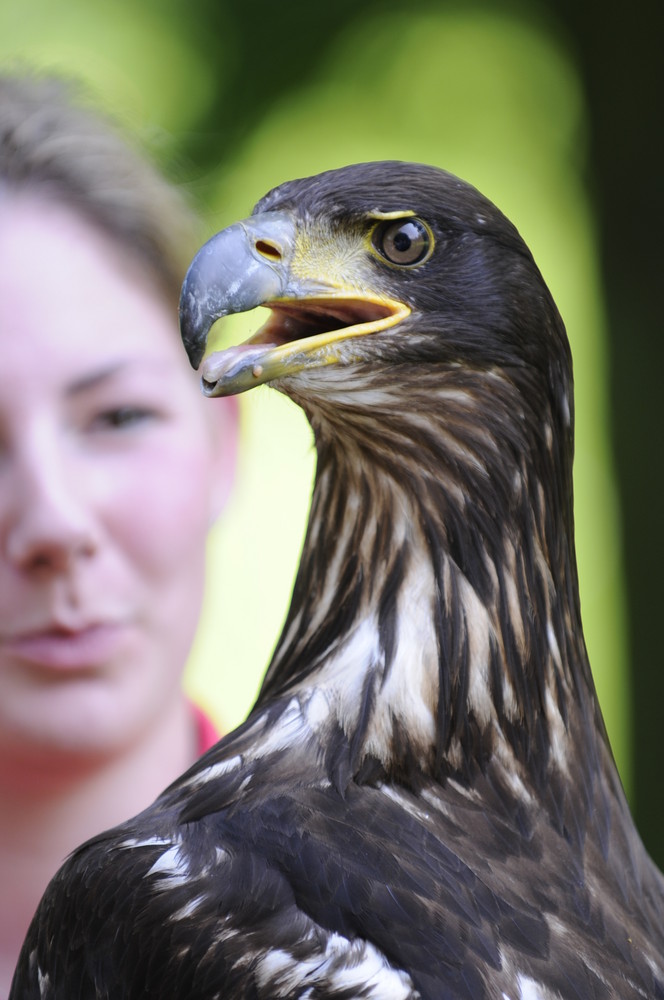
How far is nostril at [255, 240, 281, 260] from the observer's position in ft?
4.15

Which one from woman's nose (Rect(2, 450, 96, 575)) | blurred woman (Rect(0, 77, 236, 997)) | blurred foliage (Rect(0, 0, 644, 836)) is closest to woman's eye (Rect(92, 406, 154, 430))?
blurred woman (Rect(0, 77, 236, 997))

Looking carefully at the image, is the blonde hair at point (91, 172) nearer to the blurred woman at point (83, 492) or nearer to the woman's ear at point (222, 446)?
the blurred woman at point (83, 492)

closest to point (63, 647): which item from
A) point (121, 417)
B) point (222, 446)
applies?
point (121, 417)

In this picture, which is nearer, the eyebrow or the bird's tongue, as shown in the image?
the bird's tongue

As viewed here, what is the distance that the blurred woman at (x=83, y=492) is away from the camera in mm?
1942

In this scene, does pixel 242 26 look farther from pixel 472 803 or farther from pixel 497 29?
pixel 472 803

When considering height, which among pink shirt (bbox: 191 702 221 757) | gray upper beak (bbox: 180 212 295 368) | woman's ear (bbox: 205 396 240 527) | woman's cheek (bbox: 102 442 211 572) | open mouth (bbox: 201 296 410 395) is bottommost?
pink shirt (bbox: 191 702 221 757)

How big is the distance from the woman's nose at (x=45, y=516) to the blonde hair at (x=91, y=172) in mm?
460

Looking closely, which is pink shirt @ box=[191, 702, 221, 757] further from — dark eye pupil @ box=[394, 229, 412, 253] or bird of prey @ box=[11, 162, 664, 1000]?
dark eye pupil @ box=[394, 229, 412, 253]

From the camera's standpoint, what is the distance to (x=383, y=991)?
106cm

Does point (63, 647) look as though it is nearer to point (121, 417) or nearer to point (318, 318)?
point (121, 417)

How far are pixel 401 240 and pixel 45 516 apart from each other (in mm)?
877

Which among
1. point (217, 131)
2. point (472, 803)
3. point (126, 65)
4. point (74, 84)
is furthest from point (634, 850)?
point (126, 65)

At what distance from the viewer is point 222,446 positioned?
2521 millimetres
